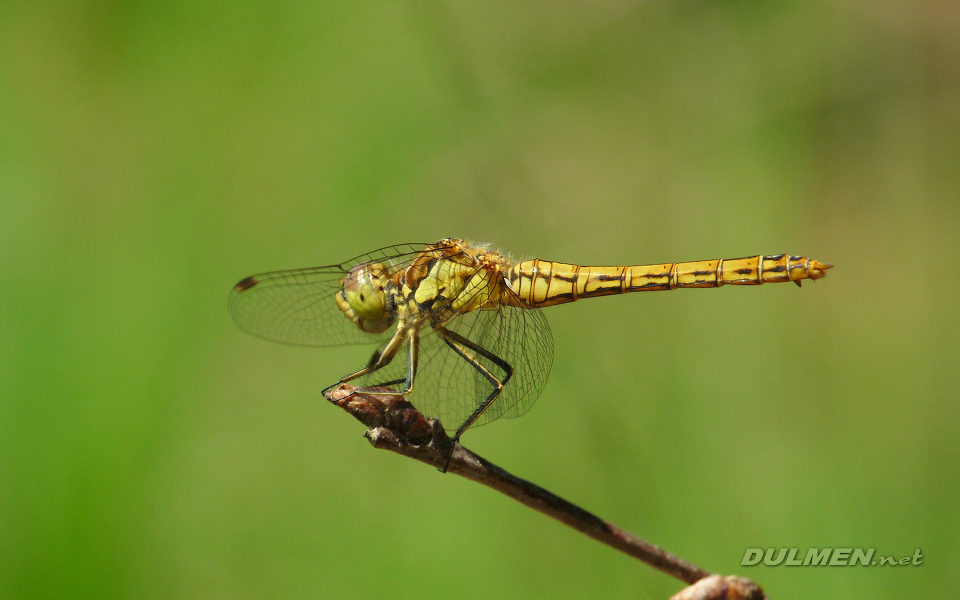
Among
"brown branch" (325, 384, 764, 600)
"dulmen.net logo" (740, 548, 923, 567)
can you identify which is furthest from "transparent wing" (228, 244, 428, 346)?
"dulmen.net logo" (740, 548, 923, 567)

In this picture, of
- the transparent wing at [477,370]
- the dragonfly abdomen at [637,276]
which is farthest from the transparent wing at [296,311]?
the dragonfly abdomen at [637,276]

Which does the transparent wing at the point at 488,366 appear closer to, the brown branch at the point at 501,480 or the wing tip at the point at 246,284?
the wing tip at the point at 246,284

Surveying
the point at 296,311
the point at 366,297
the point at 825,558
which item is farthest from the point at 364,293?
the point at 825,558

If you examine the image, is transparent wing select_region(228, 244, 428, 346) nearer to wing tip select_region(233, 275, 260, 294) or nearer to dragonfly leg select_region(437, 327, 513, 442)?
wing tip select_region(233, 275, 260, 294)

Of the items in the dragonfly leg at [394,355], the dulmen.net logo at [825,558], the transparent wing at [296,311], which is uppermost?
the transparent wing at [296,311]

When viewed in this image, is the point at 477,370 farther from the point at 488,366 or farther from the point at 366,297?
the point at 366,297

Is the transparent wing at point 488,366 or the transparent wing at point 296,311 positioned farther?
the transparent wing at point 296,311
